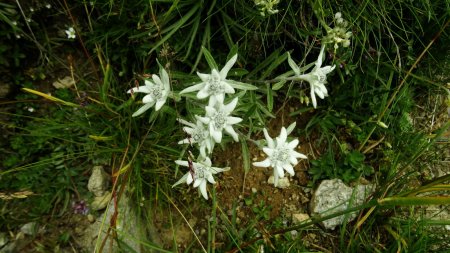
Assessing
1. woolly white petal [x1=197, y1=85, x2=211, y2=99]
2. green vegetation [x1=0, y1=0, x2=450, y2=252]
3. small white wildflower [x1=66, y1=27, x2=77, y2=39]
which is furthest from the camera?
small white wildflower [x1=66, y1=27, x2=77, y2=39]

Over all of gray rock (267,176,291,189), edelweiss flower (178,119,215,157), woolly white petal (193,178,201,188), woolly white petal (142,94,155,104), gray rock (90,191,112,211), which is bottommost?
gray rock (90,191,112,211)

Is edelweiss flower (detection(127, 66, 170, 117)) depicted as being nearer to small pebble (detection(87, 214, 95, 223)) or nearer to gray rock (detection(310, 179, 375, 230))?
small pebble (detection(87, 214, 95, 223))

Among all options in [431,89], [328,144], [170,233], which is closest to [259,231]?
[170,233]

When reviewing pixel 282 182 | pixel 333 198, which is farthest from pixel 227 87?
pixel 333 198

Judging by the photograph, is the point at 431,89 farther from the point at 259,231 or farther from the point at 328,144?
the point at 259,231

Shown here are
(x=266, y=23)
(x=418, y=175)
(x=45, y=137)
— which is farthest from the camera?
(x=418, y=175)

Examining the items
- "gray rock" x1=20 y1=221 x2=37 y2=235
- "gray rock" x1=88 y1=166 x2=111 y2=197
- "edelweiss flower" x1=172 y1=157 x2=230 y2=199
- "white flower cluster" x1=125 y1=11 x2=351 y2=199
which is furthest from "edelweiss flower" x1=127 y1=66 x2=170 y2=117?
"gray rock" x1=20 y1=221 x2=37 y2=235

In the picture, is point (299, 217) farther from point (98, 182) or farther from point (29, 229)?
point (29, 229)
